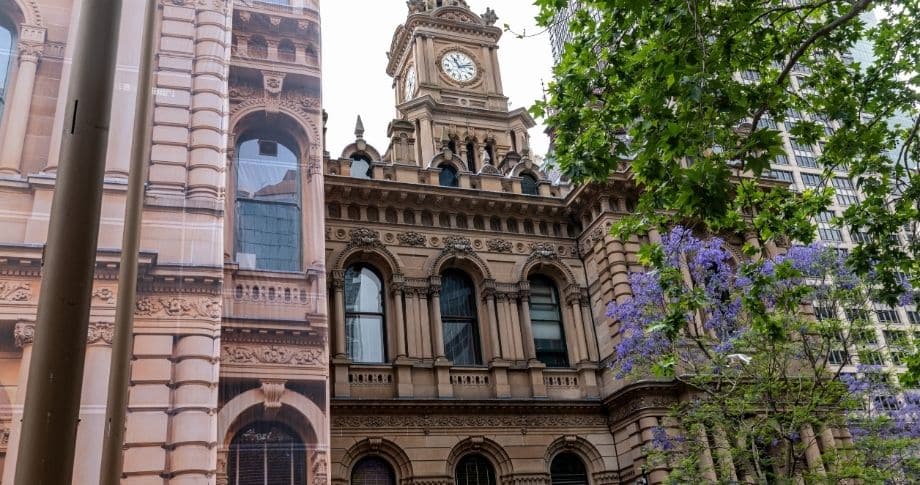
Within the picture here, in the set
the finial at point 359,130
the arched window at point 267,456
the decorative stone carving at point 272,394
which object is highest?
the finial at point 359,130

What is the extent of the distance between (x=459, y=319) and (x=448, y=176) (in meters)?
5.03

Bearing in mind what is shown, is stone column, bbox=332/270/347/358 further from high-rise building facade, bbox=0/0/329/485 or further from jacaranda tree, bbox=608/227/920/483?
jacaranda tree, bbox=608/227/920/483

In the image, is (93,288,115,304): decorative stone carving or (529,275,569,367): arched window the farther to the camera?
(529,275,569,367): arched window

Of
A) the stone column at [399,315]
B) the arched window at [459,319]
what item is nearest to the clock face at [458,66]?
the arched window at [459,319]

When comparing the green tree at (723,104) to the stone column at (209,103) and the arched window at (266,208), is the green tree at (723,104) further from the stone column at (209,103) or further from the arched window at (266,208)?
the arched window at (266,208)

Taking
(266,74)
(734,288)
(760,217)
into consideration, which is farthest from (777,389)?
(266,74)

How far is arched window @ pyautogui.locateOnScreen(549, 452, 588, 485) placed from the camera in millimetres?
22203

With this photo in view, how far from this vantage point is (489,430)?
→ 21.6 meters

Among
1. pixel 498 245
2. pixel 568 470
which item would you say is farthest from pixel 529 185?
pixel 568 470

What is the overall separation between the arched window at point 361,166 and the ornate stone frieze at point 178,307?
10.5m

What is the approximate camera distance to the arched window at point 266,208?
1770 cm

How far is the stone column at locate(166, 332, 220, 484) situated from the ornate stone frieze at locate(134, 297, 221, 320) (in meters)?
0.44

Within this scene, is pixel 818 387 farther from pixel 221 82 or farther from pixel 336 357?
pixel 221 82

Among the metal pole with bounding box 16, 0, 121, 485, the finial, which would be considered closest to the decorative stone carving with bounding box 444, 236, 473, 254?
the finial
